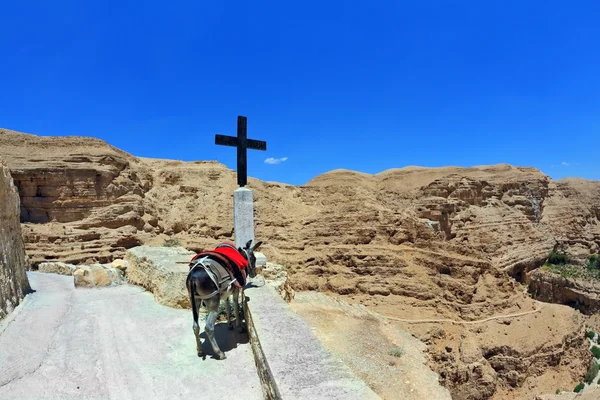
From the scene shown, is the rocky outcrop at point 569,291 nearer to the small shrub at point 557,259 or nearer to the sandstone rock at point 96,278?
the small shrub at point 557,259

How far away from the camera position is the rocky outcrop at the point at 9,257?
5.57 metres

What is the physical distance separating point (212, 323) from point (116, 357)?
121cm

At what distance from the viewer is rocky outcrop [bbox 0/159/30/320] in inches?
219

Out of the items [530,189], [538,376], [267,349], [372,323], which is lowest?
[538,376]

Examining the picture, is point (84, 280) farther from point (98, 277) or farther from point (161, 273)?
point (161, 273)

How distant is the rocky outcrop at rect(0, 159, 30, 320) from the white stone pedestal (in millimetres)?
3495

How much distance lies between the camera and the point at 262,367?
3.54 meters

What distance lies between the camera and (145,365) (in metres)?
4.05

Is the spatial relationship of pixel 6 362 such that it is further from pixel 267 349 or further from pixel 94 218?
pixel 94 218

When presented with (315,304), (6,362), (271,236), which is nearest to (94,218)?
(271,236)

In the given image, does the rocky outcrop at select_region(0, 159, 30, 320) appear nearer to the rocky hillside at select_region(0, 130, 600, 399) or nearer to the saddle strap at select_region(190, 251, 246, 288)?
the saddle strap at select_region(190, 251, 246, 288)

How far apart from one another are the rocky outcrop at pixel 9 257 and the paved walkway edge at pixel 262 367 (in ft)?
11.7

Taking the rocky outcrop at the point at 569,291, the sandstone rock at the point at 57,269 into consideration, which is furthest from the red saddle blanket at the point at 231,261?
the rocky outcrop at the point at 569,291

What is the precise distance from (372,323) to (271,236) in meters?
10.1
